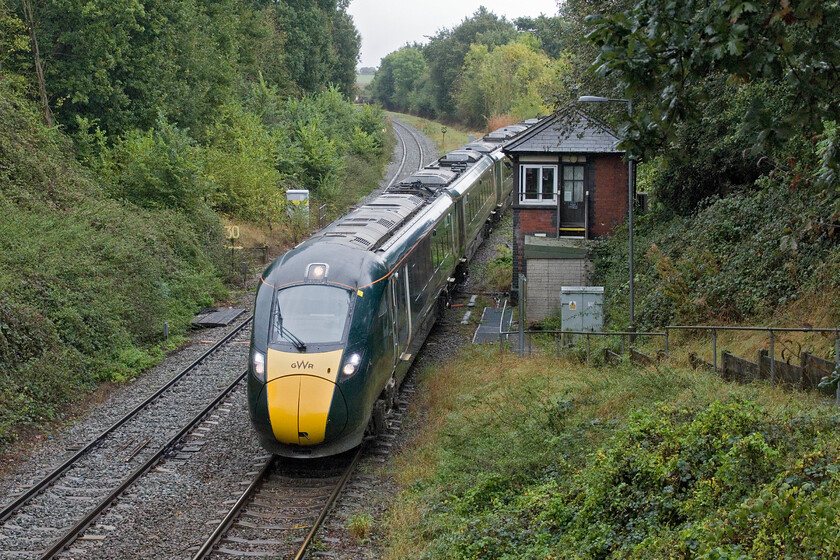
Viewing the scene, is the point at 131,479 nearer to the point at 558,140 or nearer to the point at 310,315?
the point at 310,315

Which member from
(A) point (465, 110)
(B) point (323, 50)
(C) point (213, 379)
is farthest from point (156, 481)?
(A) point (465, 110)

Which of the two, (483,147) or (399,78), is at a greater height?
(399,78)

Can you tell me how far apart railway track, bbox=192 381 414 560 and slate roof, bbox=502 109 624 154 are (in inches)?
422

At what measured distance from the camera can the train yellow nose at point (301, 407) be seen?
10969mm

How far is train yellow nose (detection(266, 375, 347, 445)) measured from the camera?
432 inches

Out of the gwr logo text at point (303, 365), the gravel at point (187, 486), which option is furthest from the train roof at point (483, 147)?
the gwr logo text at point (303, 365)

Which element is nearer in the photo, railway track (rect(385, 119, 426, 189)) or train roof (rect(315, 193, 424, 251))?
train roof (rect(315, 193, 424, 251))

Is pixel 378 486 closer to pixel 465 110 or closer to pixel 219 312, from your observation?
pixel 219 312

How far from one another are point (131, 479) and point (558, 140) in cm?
1397

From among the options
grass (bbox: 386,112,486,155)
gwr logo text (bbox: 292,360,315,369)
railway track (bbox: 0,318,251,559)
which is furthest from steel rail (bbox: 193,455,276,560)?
grass (bbox: 386,112,486,155)

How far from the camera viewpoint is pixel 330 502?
1058cm

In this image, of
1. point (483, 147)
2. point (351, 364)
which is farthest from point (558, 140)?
point (351, 364)

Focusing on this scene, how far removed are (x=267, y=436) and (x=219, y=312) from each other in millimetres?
10275

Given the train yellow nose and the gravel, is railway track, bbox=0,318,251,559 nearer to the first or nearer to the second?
the gravel
